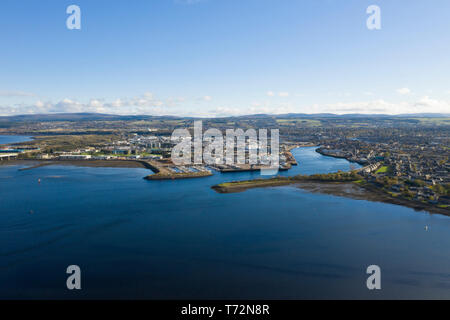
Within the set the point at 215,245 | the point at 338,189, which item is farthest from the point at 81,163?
the point at 338,189

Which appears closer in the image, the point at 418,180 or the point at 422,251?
the point at 422,251

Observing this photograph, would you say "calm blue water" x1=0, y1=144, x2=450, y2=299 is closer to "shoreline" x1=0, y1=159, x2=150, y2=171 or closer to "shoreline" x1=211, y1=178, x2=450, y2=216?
"shoreline" x1=211, y1=178, x2=450, y2=216

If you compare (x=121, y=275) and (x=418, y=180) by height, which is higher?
(x=418, y=180)

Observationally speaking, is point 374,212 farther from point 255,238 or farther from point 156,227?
point 156,227

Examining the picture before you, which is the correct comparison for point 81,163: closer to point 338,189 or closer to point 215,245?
point 215,245

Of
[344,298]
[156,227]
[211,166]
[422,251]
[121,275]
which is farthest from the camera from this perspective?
[211,166]

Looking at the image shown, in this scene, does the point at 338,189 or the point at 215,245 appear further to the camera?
the point at 338,189

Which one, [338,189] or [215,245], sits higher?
[338,189]

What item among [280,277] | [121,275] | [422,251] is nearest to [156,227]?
[121,275]
